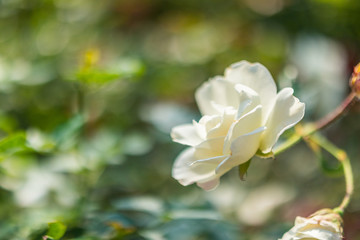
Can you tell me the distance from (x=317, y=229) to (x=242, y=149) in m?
0.16

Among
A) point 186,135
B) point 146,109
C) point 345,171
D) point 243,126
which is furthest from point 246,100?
point 146,109

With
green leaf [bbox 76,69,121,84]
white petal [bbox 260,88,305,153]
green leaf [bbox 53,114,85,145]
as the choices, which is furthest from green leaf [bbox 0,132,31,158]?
white petal [bbox 260,88,305,153]

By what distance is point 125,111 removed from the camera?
1656mm

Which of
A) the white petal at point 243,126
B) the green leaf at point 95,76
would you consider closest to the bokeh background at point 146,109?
the green leaf at point 95,76

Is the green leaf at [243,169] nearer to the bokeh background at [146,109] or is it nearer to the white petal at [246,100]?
the white petal at [246,100]

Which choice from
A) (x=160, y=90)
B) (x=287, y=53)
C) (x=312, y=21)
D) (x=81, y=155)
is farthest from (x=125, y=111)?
(x=312, y=21)

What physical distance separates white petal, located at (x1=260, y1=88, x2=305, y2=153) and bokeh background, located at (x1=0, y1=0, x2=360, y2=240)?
0.24m

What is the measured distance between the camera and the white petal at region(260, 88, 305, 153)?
2.43ft

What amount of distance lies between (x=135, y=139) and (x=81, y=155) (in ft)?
0.55

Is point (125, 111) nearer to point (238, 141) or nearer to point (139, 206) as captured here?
point (139, 206)

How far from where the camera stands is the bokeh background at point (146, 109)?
3.35 ft

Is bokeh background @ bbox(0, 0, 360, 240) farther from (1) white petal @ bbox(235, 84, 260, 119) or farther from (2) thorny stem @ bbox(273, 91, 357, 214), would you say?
(1) white petal @ bbox(235, 84, 260, 119)

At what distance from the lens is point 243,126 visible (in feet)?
2.44

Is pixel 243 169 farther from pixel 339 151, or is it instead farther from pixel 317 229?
pixel 339 151
